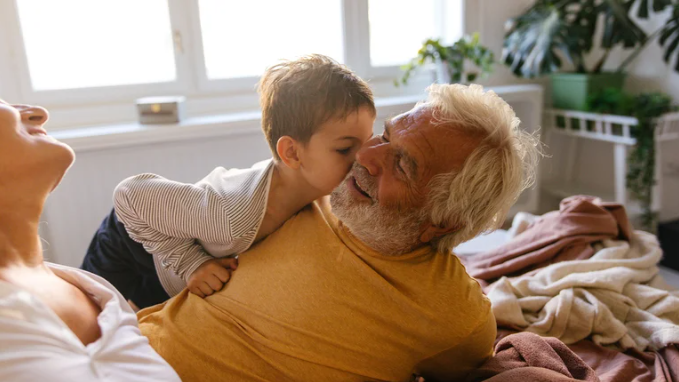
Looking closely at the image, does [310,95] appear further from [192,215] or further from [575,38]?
[575,38]

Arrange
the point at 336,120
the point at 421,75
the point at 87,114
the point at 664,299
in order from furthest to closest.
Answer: the point at 421,75 < the point at 87,114 < the point at 664,299 < the point at 336,120

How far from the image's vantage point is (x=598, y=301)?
4.37 ft

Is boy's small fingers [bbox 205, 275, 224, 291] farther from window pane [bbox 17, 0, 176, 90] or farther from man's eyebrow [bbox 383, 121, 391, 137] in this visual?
window pane [bbox 17, 0, 176, 90]

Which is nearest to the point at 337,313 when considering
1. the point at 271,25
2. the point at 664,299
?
the point at 664,299

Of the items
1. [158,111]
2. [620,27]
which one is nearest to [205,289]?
[158,111]

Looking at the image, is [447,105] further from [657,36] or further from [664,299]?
[657,36]

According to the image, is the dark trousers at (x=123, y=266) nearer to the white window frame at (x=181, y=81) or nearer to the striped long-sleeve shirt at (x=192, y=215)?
the striped long-sleeve shirt at (x=192, y=215)

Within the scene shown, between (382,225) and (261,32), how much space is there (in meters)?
1.89

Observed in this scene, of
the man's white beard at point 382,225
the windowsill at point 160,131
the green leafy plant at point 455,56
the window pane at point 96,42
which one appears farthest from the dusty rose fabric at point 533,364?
the window pane at point 96,42

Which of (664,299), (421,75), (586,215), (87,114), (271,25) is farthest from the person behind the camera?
(421,75)

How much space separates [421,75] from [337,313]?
221 centimetres

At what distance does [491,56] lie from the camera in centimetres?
270

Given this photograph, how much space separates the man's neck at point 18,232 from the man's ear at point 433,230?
67 cm

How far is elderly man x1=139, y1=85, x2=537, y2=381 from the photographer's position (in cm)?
101
